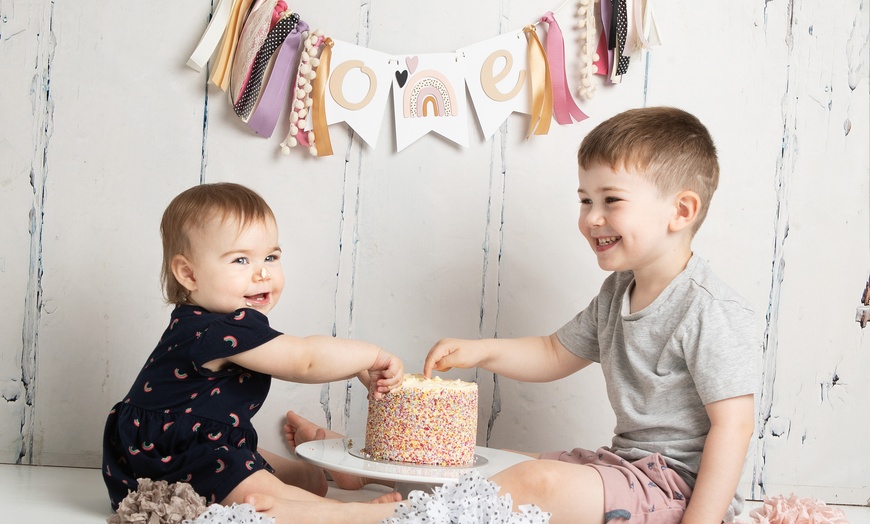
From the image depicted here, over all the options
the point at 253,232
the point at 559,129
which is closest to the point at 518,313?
the point at 559,129

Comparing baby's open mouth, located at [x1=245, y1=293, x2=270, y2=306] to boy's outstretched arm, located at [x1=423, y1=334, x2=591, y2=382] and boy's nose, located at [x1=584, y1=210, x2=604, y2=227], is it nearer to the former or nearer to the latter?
boy's outstretched arm, located at [x1=423, y1=334, x2=591, y2=382]

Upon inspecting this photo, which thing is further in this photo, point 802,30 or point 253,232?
point 802,30

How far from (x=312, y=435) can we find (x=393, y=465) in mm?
386

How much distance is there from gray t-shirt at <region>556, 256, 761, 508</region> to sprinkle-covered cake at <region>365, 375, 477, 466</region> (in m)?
0.27

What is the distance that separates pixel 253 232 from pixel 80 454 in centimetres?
69

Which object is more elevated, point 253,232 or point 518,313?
point 253,232

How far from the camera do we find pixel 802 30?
1768 mm

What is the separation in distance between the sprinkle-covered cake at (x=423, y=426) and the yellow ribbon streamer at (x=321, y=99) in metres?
0.60

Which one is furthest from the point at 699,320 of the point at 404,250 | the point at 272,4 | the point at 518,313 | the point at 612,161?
the point at 272,4

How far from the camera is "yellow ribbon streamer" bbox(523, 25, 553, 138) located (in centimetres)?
172

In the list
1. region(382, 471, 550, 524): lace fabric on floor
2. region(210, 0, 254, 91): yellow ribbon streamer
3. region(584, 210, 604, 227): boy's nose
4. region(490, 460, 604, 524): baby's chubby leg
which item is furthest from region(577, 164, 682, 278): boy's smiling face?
region(210, 0, 254, 91): yellow ribbon streamer

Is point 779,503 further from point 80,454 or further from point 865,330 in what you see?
point 80,454

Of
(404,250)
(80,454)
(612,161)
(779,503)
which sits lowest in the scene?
(80,454)

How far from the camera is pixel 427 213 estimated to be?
1.77 metres
